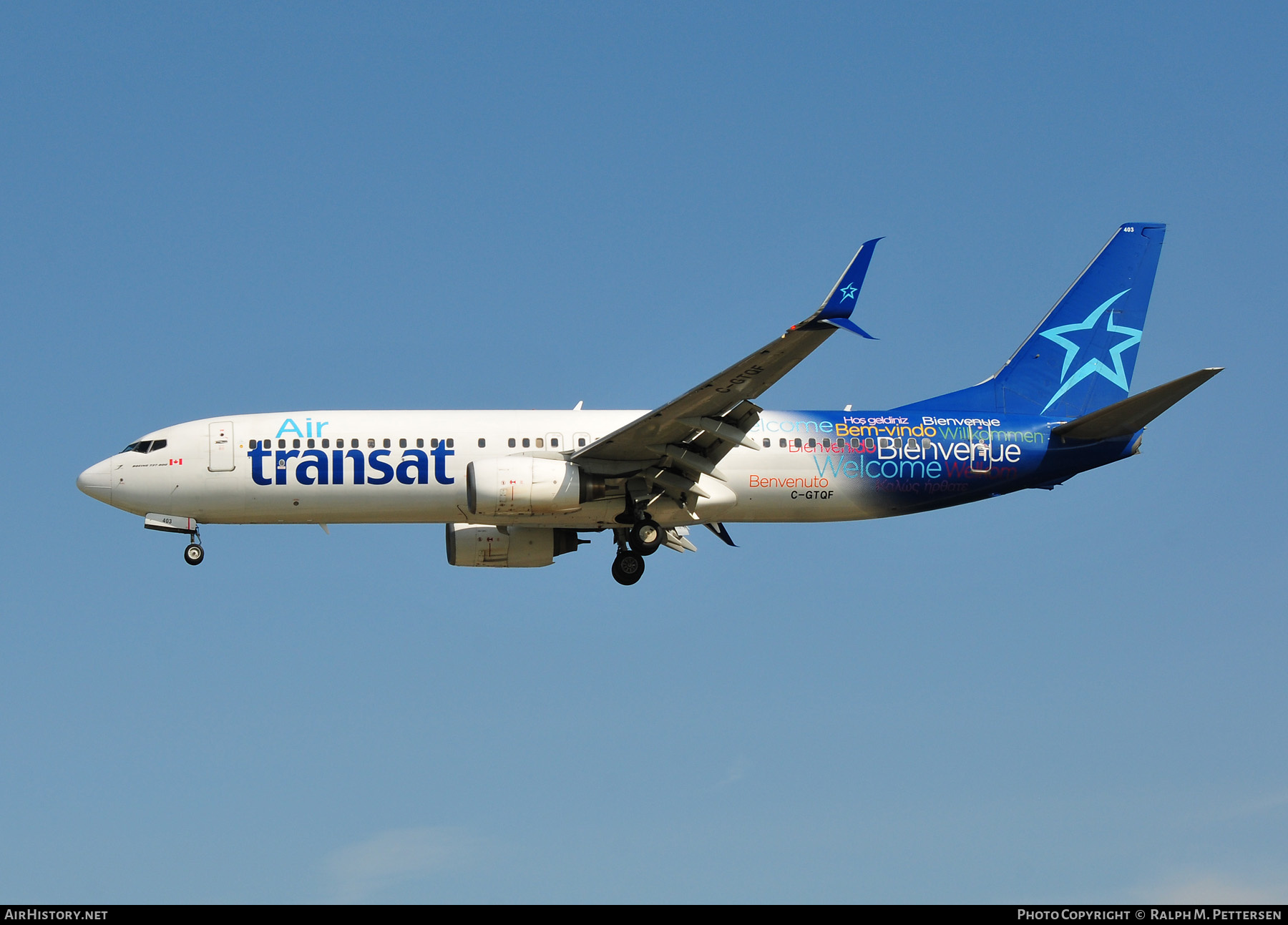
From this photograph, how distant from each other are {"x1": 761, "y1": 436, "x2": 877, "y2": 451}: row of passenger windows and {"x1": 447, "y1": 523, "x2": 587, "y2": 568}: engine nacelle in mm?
5808

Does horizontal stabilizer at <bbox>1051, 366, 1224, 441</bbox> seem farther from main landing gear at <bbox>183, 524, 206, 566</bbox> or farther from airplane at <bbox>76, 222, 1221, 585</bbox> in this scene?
main landing gear at <bbox>183, 524, 206, 566</bbox>

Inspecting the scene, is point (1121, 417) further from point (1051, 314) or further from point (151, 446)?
point (151, 446)

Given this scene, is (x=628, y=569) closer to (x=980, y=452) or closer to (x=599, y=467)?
(x=599, y=467)

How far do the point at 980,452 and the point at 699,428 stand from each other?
299 inches

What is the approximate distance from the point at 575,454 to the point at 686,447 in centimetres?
249

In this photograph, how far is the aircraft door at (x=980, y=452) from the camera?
35.6 m

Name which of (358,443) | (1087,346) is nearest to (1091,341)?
(1087,346)

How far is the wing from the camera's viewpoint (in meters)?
29.7

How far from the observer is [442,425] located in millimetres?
34219

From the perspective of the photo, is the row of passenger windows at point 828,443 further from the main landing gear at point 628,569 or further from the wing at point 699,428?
the main landing gear at point 628,569

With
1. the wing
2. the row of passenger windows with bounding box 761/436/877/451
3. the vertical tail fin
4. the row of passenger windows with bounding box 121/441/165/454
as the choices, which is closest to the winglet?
the wing

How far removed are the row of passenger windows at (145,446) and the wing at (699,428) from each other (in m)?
9.75

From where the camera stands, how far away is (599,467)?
33406 mm
